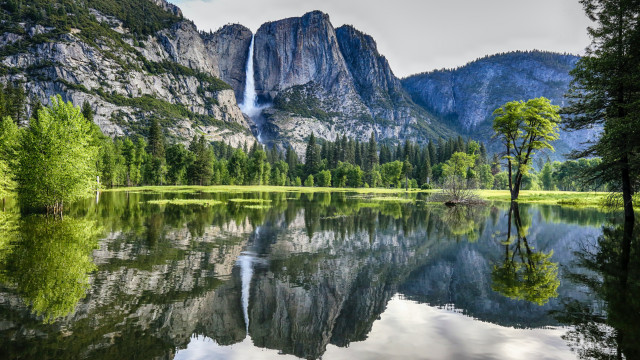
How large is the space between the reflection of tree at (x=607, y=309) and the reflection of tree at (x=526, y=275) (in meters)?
0.91

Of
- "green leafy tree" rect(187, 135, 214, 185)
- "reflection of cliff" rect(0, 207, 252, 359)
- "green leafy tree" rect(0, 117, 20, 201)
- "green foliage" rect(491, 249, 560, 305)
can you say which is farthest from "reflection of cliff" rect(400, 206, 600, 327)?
"green leafy tree" rect(187, 135, 214, 185)

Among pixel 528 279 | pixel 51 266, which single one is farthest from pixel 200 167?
pixel 528 279

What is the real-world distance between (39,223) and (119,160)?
85.1 meters

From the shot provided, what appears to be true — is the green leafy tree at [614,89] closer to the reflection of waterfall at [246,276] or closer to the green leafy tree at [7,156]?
the reflection of waterfall at [246,276]

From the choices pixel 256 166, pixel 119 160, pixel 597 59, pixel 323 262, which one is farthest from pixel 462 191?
pixel 119 160

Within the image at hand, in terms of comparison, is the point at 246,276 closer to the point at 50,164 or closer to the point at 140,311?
the point at 140,311

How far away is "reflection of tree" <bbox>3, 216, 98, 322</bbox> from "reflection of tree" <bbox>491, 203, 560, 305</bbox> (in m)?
15.0

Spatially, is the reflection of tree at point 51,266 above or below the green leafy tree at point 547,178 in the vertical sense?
below

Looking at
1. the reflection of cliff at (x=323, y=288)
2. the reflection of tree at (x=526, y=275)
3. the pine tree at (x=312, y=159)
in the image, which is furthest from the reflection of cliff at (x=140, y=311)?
the pine tree at (x=312, y=159)

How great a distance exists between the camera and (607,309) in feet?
35.2

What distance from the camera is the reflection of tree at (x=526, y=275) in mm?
12555

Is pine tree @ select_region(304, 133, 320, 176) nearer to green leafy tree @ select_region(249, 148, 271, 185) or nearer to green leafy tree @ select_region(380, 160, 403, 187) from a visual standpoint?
green leafy tree @ select_region(380, 160, 403, 187)

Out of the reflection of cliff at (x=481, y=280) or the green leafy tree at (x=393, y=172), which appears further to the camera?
the green leafy tree at (x=393, y=172)

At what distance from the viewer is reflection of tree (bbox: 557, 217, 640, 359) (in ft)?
26.9
